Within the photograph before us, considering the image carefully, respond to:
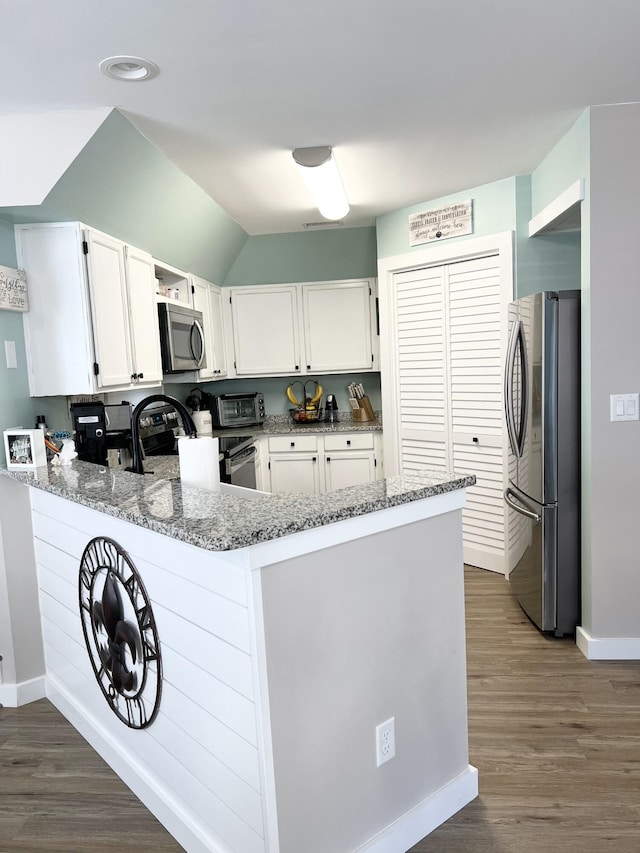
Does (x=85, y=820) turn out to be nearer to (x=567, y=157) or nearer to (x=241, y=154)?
(x=241, y=154)

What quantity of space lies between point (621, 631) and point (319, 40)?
2.77 meters

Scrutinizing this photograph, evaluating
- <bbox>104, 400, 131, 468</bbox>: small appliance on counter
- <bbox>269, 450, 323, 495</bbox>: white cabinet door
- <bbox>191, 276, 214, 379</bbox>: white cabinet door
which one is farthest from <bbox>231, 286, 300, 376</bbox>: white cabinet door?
<bbox>104, 400, 131, 468</bbox>: small appliance on counter

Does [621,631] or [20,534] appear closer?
[20,534]

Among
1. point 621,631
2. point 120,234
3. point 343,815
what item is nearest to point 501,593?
point 621,631

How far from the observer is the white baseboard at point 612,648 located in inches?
114

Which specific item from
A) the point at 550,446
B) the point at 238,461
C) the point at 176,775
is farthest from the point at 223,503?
the point at 238,461

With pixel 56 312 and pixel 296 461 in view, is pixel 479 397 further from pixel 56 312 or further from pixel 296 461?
pixel 56 312

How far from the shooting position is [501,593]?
12.4ft

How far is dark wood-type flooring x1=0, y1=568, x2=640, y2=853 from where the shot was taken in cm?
189

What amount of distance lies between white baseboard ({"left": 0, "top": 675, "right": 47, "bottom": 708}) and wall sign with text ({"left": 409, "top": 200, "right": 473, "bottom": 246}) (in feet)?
11.3

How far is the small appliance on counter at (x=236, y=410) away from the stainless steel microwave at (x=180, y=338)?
710 millimetres

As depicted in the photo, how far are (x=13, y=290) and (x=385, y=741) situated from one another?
2324 millimetres

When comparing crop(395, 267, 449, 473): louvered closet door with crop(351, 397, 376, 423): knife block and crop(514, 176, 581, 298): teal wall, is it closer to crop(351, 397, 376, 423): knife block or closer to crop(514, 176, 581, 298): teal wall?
crop(514, 176, 581, 298): teal wall

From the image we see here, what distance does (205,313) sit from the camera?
4.77 m
